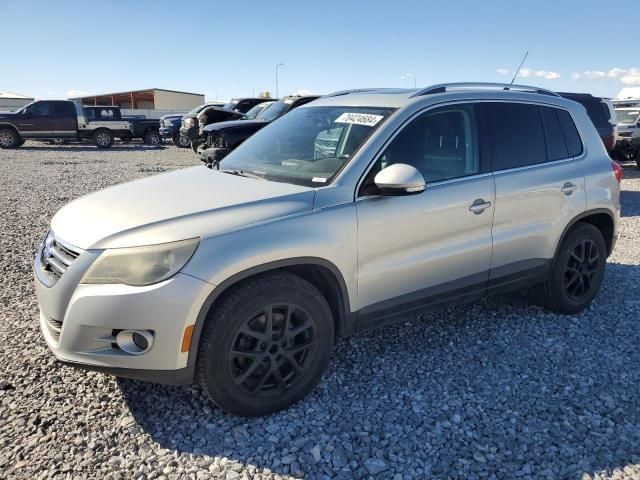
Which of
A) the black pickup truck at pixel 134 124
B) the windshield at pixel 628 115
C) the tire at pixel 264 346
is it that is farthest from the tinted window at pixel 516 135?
the black pickup truck at pixel 134 124

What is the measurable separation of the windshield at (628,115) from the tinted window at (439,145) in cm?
1422

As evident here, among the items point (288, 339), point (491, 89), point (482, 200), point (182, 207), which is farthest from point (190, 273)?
point (491, 89)

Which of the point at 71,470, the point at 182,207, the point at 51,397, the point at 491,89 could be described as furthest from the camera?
the point at 491,89

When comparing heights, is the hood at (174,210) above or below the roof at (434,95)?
below

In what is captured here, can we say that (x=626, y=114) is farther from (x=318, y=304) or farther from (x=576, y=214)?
(x=318, y=304)

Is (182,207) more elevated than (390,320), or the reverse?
(182,207)

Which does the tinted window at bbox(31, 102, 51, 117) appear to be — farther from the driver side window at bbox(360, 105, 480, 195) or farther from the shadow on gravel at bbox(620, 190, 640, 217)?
the driver side window at bbox(360, 105, 480, 195)

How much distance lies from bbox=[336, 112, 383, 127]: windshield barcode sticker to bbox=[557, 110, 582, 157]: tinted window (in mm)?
1786

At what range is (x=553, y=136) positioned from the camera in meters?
4.12

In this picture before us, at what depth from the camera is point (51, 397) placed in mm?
3039

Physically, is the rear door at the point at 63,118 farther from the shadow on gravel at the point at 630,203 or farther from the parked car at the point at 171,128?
the shadow on gravel at the point at 630,203

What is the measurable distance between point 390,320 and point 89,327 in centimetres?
174

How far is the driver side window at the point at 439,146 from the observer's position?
129 inches

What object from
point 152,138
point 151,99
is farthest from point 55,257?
point 151,99
